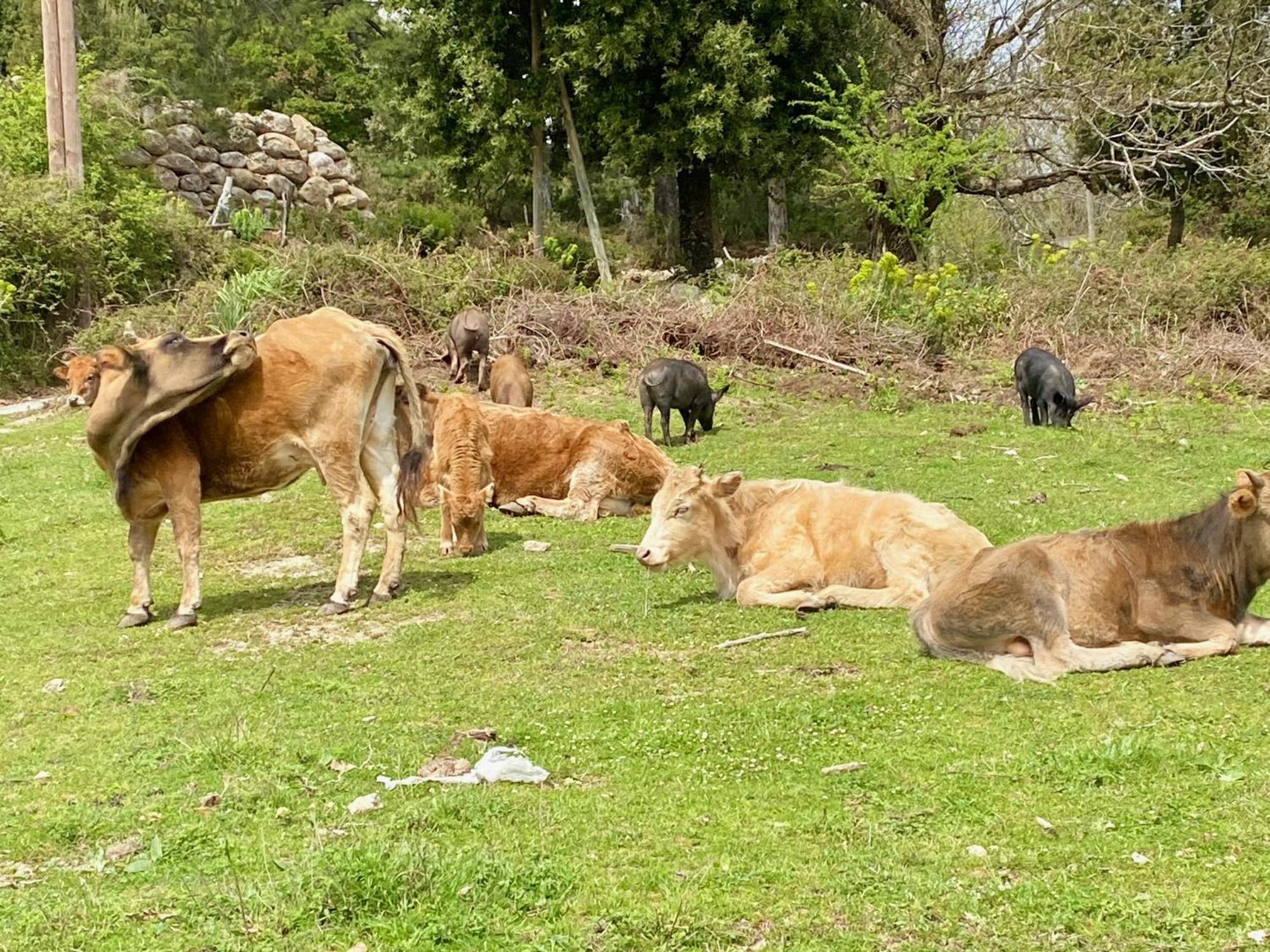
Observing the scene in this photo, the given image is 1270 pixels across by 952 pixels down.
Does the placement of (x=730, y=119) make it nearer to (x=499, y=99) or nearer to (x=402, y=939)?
(x=499, y=99)

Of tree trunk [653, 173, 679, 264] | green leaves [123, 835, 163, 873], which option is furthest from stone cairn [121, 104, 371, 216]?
green leaves [123, 835, 163, 873]

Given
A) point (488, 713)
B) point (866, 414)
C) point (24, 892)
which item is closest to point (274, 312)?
point (866, 414)

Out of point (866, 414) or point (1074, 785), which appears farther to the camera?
point (866, 414)

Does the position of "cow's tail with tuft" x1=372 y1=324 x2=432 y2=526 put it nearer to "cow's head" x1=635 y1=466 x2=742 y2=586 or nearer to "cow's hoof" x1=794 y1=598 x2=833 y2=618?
"cow's head" x1=635 y1=466 x2=742 y2=586

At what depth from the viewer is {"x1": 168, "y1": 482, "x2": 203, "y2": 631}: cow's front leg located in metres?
9.48

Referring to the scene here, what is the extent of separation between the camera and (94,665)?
8344mm

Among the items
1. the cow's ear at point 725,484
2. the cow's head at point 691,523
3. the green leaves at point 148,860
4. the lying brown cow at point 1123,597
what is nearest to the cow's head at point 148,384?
the cow's head at point 691,523

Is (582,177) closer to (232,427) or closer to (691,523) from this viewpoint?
(232,427)

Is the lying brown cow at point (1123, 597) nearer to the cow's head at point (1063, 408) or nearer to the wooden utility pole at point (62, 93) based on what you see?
the cow's head at point (1063, 408)

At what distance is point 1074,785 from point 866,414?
14489 millimetres

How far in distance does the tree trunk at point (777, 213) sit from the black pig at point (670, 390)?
785 inches

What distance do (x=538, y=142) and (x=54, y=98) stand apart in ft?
38.3

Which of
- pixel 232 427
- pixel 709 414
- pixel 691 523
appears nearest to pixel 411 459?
pixel 232 427

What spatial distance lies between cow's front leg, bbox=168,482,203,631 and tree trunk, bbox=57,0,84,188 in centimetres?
1809
